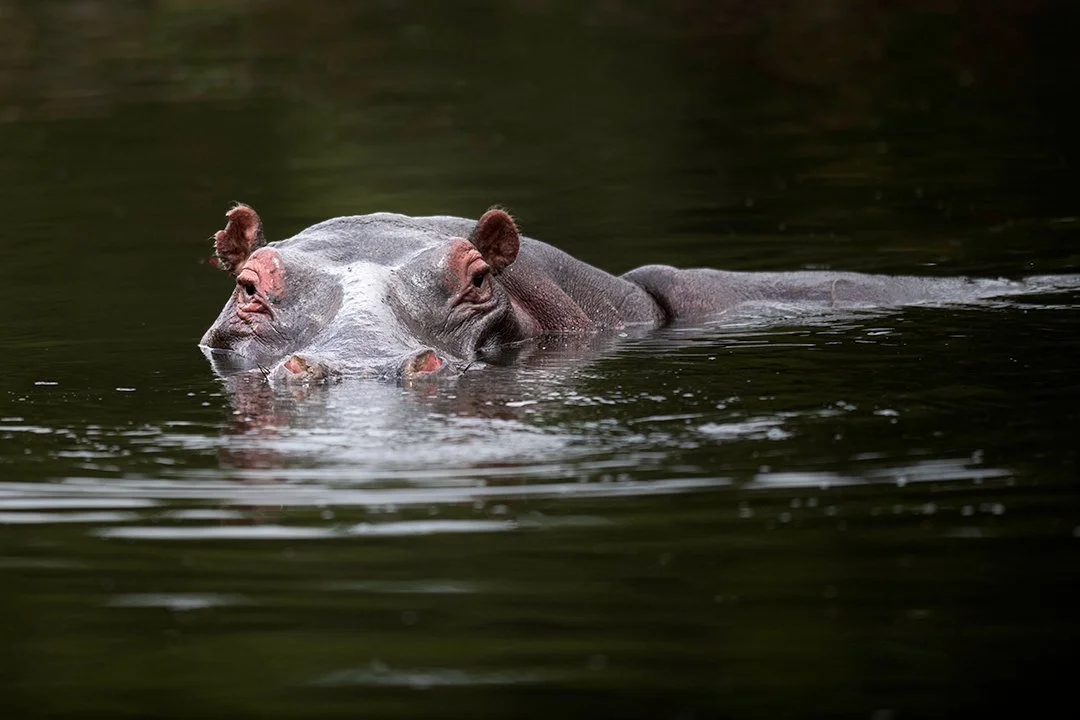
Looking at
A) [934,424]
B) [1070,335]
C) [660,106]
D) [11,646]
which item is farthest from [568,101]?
[11,646]

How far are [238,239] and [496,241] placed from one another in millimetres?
1537

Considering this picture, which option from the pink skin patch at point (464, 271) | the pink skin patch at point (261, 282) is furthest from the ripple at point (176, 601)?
the pink skin patch at point (464, 271)

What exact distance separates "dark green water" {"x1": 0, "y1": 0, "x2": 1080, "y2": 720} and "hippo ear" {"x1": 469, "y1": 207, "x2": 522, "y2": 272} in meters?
0.64

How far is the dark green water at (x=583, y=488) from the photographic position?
6.11 m

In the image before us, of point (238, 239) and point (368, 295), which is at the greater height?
point (238, 239)

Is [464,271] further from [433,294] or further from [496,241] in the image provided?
[496,241]

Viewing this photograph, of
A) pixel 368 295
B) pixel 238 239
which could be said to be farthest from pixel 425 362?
pixel 238 239

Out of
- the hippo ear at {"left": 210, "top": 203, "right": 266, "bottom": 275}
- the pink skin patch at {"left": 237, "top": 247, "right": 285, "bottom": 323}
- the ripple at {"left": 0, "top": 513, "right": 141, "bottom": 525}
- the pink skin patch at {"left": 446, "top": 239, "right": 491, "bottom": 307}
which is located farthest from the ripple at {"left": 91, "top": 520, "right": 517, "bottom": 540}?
the hippo ear at {"left": 210, "top": 203, "right": 266, "bottom": 275}

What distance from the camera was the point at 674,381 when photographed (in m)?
10.2

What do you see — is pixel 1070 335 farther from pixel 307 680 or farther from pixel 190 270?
pixel 190 270

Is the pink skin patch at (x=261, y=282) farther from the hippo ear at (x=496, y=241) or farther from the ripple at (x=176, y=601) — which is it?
the ripple at (x=176, y=601)

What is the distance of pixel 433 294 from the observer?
11.6m

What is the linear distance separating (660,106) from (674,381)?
16.3 m

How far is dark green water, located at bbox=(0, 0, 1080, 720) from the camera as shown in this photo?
20.1 ft
